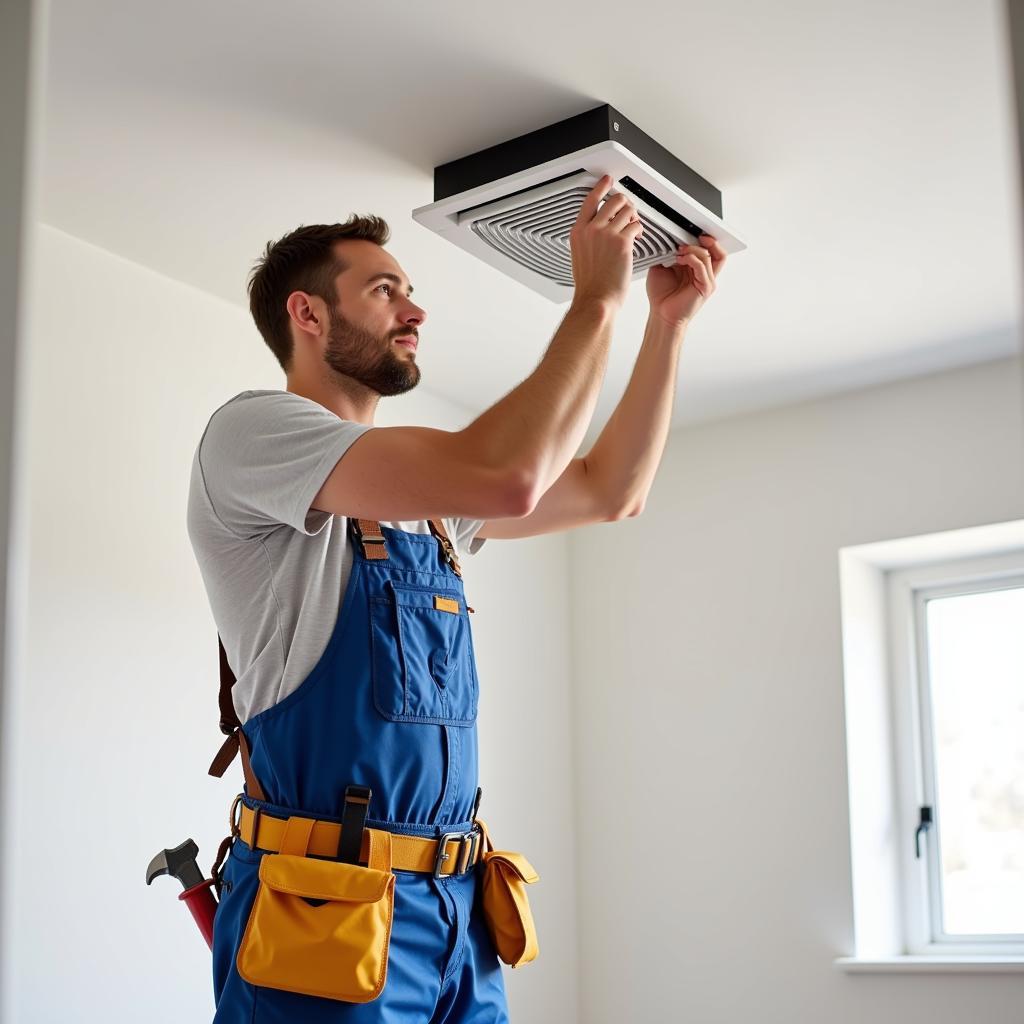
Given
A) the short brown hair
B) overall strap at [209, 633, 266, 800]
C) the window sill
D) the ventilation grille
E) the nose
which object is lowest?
the window sill

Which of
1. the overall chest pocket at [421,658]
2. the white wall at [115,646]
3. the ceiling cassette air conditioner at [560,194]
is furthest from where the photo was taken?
the white wall at [115,646]

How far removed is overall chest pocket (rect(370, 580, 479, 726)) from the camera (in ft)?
5.12

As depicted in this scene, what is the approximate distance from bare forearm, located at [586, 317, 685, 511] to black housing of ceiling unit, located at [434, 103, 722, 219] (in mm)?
372

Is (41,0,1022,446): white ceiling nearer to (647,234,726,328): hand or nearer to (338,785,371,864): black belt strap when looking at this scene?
(647,234,726,328): hand

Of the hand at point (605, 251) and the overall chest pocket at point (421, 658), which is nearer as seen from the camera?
the overall chest pocket at point (421, 658)

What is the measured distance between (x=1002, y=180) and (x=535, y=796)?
198 cm

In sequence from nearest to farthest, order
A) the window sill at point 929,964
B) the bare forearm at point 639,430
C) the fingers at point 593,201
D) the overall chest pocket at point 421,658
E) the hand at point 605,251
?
the overall chest pocket at point 421,658
the hand at point 605,251
the fingers at point 593,201
the bare forearm at point 639,430
the window sill at point 929,964

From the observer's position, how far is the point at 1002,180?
2447mm

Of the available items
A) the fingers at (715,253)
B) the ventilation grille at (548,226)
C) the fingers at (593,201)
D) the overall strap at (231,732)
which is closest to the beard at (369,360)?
the fingers at (593,201)

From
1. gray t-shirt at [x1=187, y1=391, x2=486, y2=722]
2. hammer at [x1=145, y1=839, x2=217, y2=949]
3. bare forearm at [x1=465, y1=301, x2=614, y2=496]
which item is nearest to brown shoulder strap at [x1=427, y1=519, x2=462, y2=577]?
gray t-shirt at [x1=187, y1=391, x2=486, y2=722]

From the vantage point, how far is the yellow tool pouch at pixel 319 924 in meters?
1.44

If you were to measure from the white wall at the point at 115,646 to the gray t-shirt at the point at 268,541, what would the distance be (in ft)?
2.79

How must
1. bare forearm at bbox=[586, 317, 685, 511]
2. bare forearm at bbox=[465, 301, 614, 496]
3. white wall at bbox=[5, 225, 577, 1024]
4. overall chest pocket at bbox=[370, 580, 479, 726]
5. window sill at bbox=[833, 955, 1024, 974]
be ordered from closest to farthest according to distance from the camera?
bare forearm at bbox=[465, 301, 614, 496] → overall chest pocket at bbox=[370, 580, 479, 726] → bare forearm at bbox=[586, 317, 685, 511] → white wall at bbox=[5, 225, 577, 1024] → window sill at bbox=[833, 955, 1024, 974]

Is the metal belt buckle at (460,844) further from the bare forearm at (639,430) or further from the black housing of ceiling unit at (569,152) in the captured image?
the black housing of ceiling unit at (569,152)
